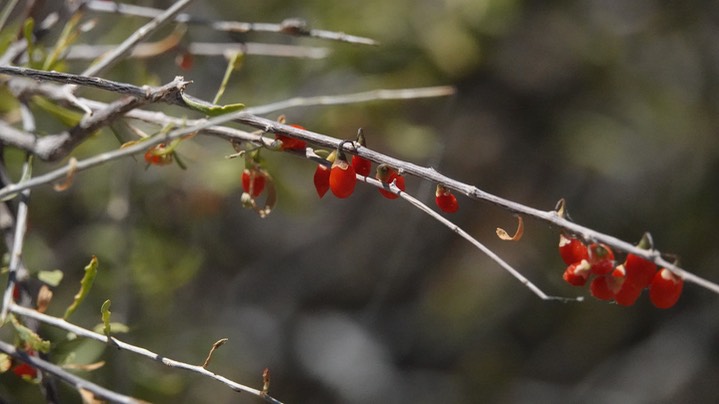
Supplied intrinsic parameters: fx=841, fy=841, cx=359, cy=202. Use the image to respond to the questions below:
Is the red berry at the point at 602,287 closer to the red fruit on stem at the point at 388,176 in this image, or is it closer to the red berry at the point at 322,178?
the red fruit on stem at the point at 388,176

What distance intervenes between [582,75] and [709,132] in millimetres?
651

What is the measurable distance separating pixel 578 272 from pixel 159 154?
0.71 meters

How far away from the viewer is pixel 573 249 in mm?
1297

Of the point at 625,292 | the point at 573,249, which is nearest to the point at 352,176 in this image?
the point at 573,249

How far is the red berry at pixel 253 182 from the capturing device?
1518 millimetres

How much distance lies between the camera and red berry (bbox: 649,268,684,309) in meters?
1.31

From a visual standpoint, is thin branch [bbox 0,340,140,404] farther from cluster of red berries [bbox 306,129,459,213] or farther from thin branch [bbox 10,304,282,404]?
cluster of red berries [bbox 306,129,459,213]

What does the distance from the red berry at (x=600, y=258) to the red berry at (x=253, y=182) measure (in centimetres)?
60

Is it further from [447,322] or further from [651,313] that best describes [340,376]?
[651,313]

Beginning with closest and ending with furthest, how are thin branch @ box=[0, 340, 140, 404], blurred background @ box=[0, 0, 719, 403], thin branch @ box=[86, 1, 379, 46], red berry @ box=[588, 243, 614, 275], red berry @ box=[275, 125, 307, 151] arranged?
thin branch @ box=[0, 340, 140, 404] < red berry @ box=[588, 243, 614, 275] < red berry @ box=[275, 125, 307, 151] < thin branch @ box=[86, 1, 379, 46] < blurred background @ box=[0, 0, 719, 403]

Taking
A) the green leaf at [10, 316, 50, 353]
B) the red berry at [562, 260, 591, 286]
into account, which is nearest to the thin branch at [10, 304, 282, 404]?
the green leaf at [10, 316, 50, 353]

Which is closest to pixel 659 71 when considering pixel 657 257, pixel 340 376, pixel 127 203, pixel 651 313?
pixel 651 313

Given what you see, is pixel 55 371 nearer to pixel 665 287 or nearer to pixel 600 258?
pixel 600 258

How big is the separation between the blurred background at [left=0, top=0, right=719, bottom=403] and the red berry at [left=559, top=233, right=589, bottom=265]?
2.05m
